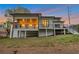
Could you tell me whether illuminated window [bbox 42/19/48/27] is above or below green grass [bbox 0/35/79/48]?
above

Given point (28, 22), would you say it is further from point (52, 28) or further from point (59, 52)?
point (59, 52)

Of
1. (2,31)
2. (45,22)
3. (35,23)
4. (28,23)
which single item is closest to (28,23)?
(28,23)

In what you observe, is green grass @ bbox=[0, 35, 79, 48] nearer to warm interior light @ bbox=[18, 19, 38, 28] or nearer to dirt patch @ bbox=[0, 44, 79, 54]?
dirt patch @ bbox=[0, 44, 79, 54]

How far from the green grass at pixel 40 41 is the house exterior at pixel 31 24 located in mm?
63

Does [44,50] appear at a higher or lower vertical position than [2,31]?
lower

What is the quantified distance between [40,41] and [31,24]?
0.29 m

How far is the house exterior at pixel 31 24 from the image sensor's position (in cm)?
292

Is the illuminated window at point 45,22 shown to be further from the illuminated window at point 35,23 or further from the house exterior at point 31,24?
the illuminated window at point 35,23

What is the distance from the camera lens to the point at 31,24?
294 centimetres

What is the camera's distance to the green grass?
291 cm

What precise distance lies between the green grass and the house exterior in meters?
0.06

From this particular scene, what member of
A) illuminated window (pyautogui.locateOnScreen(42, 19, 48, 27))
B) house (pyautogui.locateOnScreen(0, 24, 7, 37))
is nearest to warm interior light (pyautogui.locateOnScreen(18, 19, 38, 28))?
illuminated window (pyautogui.locateOnScreen(42, 19, 48, 27))

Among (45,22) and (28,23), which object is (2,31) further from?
(45,22)
